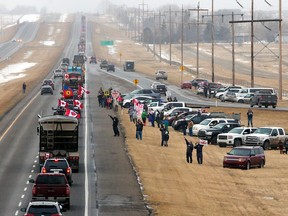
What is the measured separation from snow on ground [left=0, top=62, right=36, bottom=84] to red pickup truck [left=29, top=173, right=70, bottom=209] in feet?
376

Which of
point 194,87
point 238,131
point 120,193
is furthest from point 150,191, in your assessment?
point 194,87

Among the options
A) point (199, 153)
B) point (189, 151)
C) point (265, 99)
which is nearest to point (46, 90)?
point (265, 99)

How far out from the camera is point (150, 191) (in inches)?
1612

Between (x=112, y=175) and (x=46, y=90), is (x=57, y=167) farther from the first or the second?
(x=46, y=90)

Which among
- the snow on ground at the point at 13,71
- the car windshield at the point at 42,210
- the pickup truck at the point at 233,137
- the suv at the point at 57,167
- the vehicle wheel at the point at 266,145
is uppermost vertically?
the car windshield at the point at 42,210

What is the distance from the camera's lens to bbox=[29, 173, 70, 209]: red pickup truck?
34969mm

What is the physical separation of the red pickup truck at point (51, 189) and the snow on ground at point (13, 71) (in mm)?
114700

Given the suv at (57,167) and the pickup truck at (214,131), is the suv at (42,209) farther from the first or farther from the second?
the pickup truck at (214,131)

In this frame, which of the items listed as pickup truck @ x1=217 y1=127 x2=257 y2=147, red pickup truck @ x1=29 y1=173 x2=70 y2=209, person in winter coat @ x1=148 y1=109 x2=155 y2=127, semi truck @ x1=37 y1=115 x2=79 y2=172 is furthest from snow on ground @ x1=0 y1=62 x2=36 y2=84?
red pickup truck @ x1=29 y1=173 x2=70 y2=209

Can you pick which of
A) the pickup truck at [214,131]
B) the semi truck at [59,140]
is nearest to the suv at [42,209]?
the semi truck at [59,140]

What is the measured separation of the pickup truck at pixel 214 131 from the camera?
212 feet

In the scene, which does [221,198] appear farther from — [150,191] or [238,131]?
[238,131]

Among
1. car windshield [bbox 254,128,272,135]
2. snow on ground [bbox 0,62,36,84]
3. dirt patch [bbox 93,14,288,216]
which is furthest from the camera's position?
snow on ground [bbox 0,62,36,84]

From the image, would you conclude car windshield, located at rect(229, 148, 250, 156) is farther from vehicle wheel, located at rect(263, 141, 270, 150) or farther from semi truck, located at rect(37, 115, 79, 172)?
semi truck, located at rect(37, 115, 79, 172)
